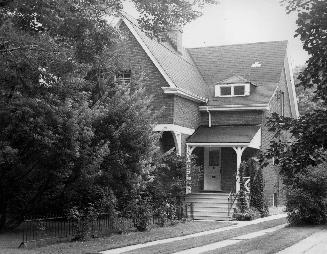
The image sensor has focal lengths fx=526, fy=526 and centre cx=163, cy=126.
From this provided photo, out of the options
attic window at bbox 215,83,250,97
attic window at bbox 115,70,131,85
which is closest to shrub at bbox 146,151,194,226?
attic window at bbox 115,70,131,85

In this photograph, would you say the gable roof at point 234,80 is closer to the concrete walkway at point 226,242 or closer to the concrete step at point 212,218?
the concrete step at point 212,218

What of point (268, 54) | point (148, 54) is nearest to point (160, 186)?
point (148, 54)

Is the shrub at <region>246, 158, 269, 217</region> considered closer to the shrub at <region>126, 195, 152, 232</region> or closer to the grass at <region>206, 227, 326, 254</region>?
the grass at <region>206, 227, 326, 254</region>

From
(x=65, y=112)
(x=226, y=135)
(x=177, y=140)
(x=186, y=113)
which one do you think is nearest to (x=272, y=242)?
(x=65, y=112)

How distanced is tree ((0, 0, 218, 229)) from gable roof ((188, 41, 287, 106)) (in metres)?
12.0

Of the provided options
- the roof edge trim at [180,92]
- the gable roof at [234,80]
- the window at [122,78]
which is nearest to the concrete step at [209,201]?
the roof edge trim at [180,92]

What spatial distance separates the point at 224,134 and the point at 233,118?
6.34ft

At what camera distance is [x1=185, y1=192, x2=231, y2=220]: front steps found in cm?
2380

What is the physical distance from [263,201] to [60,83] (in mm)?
14612

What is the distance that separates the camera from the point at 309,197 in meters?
19.5

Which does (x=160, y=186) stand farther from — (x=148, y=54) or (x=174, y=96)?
(x=148, y=54)

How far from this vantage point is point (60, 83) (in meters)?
13.0

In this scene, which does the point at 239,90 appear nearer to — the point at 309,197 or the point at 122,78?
the point at 122,78

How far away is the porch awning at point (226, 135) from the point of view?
25448 mm
